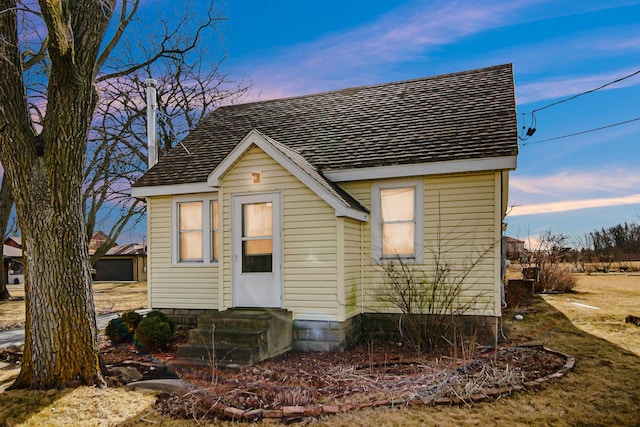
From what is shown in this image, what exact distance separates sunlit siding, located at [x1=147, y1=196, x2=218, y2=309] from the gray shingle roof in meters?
0.84

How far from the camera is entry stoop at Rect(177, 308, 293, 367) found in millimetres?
7332

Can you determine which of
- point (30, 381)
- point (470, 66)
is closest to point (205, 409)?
point (30, 381)

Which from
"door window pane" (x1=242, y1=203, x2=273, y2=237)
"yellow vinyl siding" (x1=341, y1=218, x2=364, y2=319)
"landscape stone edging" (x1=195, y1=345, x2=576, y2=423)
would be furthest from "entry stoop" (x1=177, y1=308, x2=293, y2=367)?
"landscape stone edging" (x1=195, y1=345, x2=576, y2=423)

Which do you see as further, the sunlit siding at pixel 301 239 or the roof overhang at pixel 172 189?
the roof overhang at pixel 172 189

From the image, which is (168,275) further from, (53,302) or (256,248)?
(53,302)

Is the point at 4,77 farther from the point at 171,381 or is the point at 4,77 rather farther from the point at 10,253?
the point at 10,253

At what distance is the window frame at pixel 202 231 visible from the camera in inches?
408

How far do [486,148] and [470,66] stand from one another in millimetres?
5385

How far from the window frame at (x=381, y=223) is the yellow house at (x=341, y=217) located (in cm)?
2

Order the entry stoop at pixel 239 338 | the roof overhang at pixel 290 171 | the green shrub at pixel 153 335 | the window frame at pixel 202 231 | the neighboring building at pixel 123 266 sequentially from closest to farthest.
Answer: the entry stoop at pixel 239 338, the roof overhang at pixel 290 171, the green shrub at pixel 153 335, the window frame at pixel 202 231, the neighboring building at pixel 123 266

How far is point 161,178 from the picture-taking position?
10.8 m

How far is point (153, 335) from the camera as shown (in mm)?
8930

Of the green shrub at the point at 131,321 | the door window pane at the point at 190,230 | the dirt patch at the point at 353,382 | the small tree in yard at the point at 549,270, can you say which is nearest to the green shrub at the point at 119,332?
the green shrub at the point at 131,321

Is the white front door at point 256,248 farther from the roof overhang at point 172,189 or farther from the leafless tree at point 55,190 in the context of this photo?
the leafless tree at point 55,190
